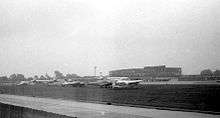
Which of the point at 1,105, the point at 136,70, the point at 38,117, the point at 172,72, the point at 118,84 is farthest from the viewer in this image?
the point at 136,70

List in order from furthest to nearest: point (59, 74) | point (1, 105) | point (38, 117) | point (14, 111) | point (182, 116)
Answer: point (59, 74)
point (1, 105)
point (14, 111)
point (182, 116)
point (38, 117)

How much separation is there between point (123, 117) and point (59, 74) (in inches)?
6394

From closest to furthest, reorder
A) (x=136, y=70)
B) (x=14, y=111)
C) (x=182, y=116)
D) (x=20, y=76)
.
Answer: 1. (x=182, y=116)
2. (x=14, y=111)
3. (x=136, y=70)
4. (x=20, y=76)

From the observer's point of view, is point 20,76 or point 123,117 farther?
point 20,76

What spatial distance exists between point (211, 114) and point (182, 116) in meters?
1.54

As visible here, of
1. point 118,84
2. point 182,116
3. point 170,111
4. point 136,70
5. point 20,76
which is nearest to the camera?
point 182,116

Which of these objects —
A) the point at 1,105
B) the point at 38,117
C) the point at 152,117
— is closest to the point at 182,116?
the point at 152,117

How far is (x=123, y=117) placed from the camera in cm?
1739

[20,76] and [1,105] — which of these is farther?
[20,76]

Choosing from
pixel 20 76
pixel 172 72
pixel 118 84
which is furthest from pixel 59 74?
pixel 118 84

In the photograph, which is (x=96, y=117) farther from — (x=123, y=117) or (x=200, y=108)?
(x=200, y=108)

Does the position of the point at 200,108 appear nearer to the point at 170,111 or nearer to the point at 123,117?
the point at 170,111

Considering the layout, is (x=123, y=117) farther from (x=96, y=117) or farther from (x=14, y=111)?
(x=14, y=111)

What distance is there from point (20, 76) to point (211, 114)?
188 m
